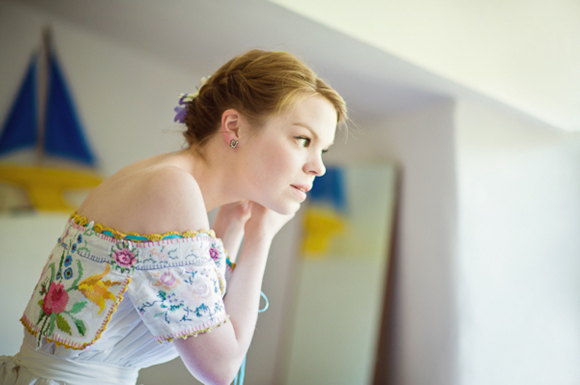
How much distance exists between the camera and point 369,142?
3.04 m

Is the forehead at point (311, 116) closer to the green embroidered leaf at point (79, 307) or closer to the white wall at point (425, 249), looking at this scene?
the green embroidered leaf at point (79, 307)

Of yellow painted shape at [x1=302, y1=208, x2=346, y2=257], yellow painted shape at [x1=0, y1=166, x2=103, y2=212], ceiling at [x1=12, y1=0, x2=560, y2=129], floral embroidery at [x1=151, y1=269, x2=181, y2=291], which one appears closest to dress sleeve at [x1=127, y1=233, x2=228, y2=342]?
floral embroidery at [x1=151, y1=269, x2=181, y2=291]

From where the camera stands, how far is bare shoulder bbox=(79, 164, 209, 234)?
28.1 inches

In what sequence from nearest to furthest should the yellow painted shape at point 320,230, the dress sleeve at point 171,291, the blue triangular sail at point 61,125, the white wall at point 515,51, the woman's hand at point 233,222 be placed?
the dress sleeve at point 171,291
the woman's hand at point 233,222
the blue triangular sail at point 61,125
the white wall at point 515,51
the yellow painted shape at point 320,230

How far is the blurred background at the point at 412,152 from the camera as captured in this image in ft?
6.11

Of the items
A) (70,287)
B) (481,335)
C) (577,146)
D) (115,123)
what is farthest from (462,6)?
(70,287)

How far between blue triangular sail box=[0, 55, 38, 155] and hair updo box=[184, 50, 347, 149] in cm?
119

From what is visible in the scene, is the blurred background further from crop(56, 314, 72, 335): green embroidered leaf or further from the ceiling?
crop(56, 314, 72, 335): green embroidered leaf

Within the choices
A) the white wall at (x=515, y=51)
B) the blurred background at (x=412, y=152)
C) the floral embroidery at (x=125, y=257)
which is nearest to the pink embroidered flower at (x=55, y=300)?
the floral embroidery at (x=125, y=257)

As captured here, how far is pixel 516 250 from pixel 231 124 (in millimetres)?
1968

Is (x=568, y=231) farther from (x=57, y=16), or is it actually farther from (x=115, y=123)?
(x=57, y=16)

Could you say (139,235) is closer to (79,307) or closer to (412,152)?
(79,307)

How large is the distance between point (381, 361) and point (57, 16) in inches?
95.8

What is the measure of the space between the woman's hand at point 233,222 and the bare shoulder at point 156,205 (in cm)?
30
